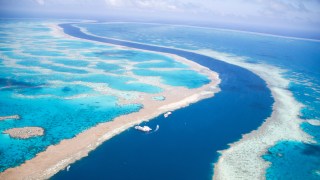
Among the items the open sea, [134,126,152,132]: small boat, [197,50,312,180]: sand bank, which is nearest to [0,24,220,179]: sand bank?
the open sea

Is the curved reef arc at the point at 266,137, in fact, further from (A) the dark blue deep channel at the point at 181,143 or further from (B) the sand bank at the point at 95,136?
(B) the sand bank at the point at 95,136

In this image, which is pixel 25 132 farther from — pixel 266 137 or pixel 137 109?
pixel 266 137

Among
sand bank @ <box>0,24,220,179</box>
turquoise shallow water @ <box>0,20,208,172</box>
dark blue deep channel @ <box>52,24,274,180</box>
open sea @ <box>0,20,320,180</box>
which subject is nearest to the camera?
sand bank @ <box>0,24,220,179</box>

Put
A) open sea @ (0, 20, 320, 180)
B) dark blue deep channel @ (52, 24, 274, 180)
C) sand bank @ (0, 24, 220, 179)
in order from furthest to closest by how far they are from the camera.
Answer: open sea @ (0, 20, 320, 180) < dark blue deep channel @ (52, 24, 274, 180) < sand bank @ (0, 24, 220, 179)

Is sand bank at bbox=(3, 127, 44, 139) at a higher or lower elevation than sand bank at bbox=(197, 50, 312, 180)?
lower

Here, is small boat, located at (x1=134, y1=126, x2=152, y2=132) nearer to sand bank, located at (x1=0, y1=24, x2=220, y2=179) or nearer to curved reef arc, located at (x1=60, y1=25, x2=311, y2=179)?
sand bank, located at (x1=0, y1=24, x2=220, y2=179)

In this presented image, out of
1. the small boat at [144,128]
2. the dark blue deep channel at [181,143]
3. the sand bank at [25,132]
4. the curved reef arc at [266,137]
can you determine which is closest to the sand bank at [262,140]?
the curved reef arc at [266,137]
